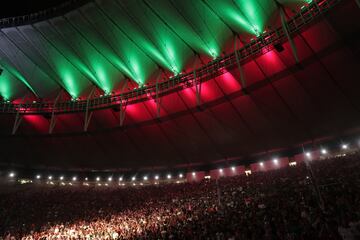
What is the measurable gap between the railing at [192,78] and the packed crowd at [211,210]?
8818mm

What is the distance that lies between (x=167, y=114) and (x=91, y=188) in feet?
47.6

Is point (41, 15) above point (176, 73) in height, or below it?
above

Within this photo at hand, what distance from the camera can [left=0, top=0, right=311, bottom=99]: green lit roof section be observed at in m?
21.3

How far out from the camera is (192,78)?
73.9ft

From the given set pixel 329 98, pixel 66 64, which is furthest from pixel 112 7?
pixel 329 98

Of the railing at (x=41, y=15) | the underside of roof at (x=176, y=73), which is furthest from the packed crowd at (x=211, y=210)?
the railing at (x=41, y=15)

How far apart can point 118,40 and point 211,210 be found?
17871 millimetres

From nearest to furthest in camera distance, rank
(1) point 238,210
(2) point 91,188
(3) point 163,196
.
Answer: (1) point 238,210
(3) point 163,196
(2) point 91,188

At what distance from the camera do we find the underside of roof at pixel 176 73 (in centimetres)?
2052

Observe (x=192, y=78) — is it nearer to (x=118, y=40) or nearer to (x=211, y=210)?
(x=118, y=40)

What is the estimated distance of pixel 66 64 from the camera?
27.0 m

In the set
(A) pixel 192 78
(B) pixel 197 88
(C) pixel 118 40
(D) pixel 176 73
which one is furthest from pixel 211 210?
(C) pixel 118 40

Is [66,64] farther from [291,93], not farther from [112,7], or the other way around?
[291,93]

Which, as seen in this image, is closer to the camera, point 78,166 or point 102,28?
point 102,28
